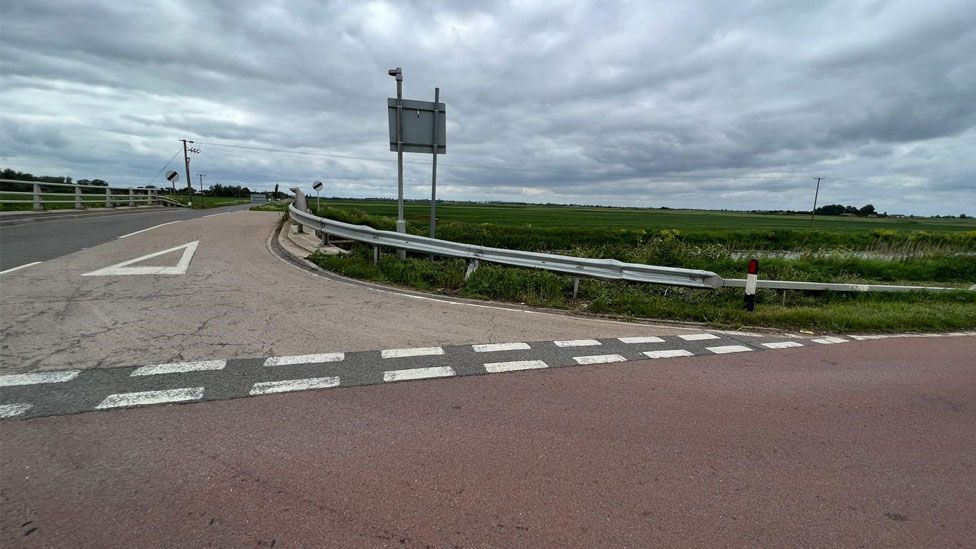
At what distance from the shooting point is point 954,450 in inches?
130

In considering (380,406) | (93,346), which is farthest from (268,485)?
(93,346)

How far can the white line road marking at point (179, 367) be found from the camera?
12.9 ft

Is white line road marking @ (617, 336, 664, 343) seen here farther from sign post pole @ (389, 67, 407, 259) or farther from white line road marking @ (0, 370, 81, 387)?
white line road marking @ (0, 370, 81, 387)

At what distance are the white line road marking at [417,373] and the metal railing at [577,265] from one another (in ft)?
14.3

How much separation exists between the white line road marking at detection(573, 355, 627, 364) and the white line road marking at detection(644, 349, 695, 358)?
41 cm

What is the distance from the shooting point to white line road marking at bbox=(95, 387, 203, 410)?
338cm

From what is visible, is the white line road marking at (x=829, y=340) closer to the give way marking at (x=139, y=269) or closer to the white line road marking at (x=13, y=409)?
the white line road marking at (x=13, y=409)

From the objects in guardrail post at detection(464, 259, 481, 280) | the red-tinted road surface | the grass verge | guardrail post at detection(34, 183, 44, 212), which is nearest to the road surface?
the red-tinted road surface

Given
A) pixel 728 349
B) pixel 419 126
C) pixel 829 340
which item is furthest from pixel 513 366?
pixel 419 126

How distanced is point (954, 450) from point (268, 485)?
193 inches

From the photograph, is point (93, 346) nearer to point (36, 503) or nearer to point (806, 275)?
point (36, 503)

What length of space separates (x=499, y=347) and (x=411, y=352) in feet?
3.34

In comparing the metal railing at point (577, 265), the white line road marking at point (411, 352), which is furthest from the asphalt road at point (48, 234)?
the white line road marking at point (411, 352)

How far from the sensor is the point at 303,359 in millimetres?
4395
